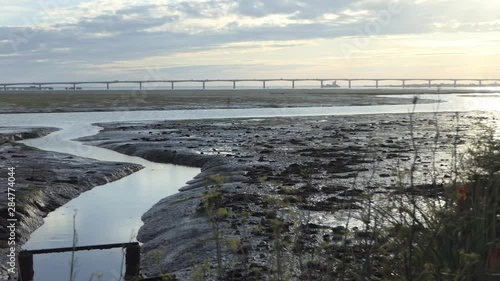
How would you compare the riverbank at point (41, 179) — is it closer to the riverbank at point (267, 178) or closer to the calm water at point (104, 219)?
the calm water at point (104, 219)

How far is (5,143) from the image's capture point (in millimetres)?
31281

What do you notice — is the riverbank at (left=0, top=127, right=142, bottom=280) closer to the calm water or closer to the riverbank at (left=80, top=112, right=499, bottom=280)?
the calm water

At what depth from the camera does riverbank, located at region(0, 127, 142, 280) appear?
45.3 ft

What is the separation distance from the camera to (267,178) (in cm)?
1686

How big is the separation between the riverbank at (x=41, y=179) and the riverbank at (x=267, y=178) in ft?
8.58

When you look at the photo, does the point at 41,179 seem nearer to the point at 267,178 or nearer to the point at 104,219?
the point at 104,219

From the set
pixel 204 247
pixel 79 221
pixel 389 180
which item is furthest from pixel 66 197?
pixel 389 180

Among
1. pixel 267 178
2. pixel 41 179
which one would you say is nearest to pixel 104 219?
pixel 267 178

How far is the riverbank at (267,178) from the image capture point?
870cm

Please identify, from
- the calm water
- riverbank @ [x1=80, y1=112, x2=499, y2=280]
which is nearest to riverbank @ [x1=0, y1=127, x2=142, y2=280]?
the calm water

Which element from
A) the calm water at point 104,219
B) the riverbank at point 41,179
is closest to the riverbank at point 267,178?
the calm water at point 104,219

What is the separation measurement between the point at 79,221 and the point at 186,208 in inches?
97.1

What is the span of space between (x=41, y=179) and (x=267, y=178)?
272 inches

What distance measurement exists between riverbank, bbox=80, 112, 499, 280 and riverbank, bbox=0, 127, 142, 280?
103 inches
